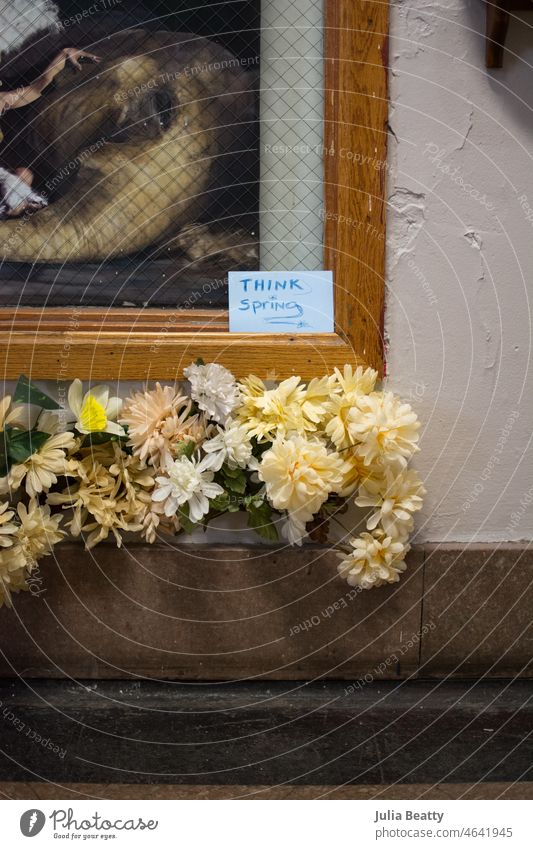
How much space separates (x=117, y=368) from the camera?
1375mm

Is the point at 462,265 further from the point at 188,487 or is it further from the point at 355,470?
the point at 188,487

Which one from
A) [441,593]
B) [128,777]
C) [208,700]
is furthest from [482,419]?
[128,777]

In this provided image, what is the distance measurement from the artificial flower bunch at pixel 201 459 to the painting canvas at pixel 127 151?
0.17 meters

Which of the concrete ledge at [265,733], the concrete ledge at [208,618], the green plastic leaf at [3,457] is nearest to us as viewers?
the concrete ledge at [265,733]

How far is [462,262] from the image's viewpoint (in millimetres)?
1381

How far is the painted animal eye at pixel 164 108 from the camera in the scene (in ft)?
4.46

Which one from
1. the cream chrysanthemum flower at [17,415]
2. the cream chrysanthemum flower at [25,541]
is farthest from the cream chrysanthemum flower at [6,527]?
the cream chrysanthemum flower at [17,415]

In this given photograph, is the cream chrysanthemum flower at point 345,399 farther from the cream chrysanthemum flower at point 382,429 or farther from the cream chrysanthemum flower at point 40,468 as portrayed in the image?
the cream chrysanthemum flower at point 40,468

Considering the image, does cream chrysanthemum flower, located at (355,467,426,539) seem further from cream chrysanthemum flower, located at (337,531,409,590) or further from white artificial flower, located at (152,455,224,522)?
white artificial flower, located at (152,455,224,522)

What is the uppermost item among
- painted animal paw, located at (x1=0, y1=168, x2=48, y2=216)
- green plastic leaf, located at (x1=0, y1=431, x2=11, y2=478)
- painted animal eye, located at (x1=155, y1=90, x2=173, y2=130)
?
painted animal eye, located at (x1=155, y1=90, x2=173, y2=130)

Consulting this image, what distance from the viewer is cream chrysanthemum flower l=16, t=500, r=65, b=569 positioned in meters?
1.31

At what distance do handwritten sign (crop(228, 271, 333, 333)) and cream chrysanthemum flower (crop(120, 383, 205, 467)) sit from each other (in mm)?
150

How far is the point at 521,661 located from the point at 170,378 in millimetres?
700

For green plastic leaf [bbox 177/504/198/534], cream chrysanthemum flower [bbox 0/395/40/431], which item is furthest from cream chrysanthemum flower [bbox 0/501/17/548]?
green plastic leaf [bbox 177/504/198/534]
